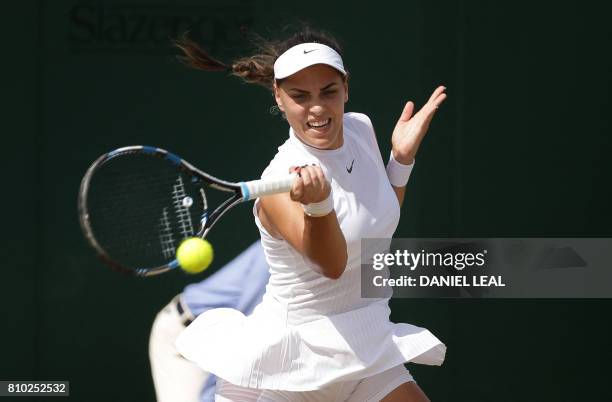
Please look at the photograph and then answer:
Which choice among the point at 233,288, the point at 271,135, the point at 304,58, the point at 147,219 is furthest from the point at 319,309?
the point at 271,135

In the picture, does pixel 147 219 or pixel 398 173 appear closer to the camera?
pixel 147 219

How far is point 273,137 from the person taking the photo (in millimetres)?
4441

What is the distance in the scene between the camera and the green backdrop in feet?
14.4

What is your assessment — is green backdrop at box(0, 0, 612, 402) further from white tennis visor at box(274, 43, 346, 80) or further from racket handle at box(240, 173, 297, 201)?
racket handle at box(240, 173, 297, 201)

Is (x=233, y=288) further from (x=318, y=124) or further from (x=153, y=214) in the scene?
(x=318, y=124)

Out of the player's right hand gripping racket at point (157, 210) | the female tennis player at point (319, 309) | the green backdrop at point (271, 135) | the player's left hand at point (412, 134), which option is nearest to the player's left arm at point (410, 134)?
the player's left hand at point (412, 134)

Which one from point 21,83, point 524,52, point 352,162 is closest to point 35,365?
point 21,83

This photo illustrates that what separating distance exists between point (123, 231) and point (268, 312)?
1.36 ft

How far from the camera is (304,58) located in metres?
3.01

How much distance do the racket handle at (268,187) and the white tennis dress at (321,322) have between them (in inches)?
8.0

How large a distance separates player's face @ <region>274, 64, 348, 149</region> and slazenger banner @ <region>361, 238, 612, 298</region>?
4.83 feet

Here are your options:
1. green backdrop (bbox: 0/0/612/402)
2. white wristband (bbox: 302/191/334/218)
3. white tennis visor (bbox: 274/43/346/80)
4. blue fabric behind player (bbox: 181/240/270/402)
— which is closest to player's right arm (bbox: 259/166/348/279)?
white wristband (bbox: 302/191/334/218)

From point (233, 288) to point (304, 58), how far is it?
50.9 inches

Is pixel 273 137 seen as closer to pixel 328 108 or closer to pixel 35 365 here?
pixel 35 365
